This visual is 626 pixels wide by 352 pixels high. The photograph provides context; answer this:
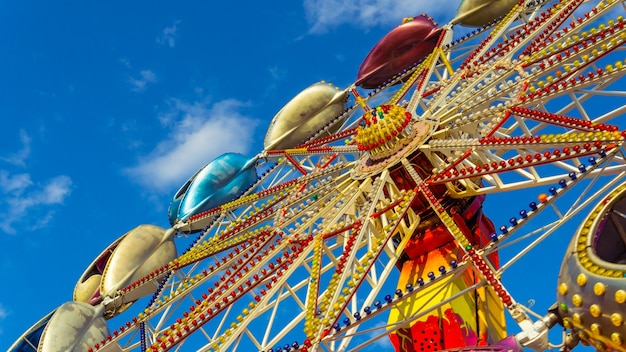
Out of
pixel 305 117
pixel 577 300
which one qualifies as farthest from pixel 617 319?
pixel 305 117

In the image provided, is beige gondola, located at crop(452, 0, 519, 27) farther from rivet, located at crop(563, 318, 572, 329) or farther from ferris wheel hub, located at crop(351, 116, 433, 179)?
rivet, located at crop(563, 318, 572, 329)

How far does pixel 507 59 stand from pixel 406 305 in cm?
564

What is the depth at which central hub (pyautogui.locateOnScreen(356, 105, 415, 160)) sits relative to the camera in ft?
47.3

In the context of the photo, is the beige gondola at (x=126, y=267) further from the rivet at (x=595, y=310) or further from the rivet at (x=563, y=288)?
the rivet at (x=595, y=310)

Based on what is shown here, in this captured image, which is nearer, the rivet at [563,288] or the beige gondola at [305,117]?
the rivet at [563,288]

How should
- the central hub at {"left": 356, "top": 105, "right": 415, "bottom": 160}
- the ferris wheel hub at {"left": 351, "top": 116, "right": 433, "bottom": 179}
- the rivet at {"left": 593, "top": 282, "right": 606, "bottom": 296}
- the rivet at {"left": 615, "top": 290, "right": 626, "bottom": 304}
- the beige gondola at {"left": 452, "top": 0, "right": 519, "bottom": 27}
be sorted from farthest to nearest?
the beige gondola at {"left": 452, "top": 0, "right": 519, "bottom": 27}
the central hub at {"left": 356, "top": 105, "right": 415, "bottom": 160}
the ferris wheel hub at {"left": 351, "top": 116, "right": 433, "bottom": 179}
the rivet at {"left": 593, "top": 282, "right": 606, "bottom": 296}
the rivet at {"left": 615, "top": 290, "right": 626, "bottom": 304}

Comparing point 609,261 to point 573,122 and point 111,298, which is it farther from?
point 111,298

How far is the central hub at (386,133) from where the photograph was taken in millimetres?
14430

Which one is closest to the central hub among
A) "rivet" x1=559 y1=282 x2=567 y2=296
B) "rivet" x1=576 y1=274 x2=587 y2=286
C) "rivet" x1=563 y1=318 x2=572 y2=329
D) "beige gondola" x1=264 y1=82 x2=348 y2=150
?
"beige gondola" x1=264 y1=82 x2=348 y2=150

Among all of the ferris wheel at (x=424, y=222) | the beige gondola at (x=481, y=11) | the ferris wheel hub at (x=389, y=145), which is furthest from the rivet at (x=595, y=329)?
the beige gondola at (x=481, y=11)

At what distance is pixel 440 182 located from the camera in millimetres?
12664

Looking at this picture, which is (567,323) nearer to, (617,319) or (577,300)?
(577,300)

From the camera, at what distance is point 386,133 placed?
14445mm

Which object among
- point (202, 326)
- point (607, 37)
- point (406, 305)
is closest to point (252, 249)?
point (202, 326)
